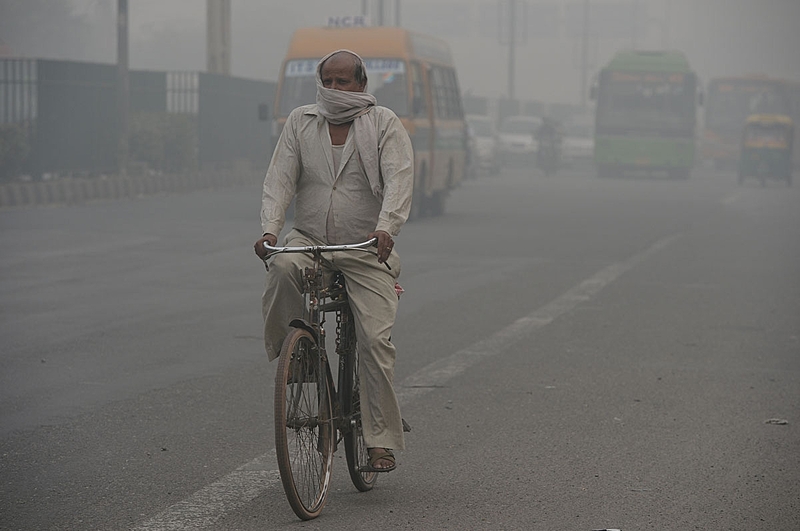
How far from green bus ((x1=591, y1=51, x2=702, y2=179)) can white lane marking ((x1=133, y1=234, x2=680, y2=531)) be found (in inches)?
1014

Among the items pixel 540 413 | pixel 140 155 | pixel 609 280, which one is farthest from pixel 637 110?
pixel 540 413

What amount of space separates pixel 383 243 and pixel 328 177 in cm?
39

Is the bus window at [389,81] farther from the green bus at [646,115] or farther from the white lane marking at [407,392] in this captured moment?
the green bus at [646,115]

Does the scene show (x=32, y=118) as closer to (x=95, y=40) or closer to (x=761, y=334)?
(x=761, y=334)

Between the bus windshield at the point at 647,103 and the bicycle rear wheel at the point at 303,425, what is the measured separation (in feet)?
116

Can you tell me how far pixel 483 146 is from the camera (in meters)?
39.7

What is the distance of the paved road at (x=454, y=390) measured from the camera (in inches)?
193

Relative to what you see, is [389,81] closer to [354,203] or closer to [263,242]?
[354,203]

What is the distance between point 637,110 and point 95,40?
68.3 ft

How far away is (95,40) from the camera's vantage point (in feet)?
163

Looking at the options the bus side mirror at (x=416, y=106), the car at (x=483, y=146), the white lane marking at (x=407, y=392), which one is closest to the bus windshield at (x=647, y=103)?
the car at (x=483, y=146)

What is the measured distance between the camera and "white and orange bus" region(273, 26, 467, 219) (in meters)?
20.0

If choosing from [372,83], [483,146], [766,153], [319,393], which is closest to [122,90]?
[372,83]

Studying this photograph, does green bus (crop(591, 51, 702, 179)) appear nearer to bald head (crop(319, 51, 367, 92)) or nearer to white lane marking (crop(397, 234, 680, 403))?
white lane marking (crop(397, 234, 680, 403))
